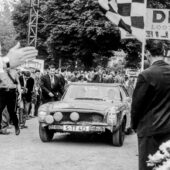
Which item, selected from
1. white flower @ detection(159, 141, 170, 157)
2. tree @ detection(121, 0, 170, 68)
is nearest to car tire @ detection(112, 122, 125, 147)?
white flower @ detection(159, 141, 170, 157)

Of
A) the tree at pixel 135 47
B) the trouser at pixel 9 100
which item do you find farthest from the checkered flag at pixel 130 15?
the tree at pixel 135 47

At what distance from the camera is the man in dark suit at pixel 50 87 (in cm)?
1588

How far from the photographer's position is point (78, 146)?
412 inches

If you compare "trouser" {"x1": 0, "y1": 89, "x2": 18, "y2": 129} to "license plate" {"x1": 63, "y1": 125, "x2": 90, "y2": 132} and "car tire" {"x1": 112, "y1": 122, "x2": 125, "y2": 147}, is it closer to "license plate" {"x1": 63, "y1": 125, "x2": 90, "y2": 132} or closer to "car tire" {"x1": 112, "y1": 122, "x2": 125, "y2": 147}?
"license plate" {"x1": 63, "y1": 125, "x2": 90, "y2": 132}

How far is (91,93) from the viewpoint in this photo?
37.9ft

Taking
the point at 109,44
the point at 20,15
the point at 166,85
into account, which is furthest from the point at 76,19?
A: the point at 166,85

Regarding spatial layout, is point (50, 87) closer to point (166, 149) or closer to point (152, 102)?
point (152, 102)

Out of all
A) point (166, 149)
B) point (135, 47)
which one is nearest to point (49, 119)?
point (166, 149)

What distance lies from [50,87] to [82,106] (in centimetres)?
586

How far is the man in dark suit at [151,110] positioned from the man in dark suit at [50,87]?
10389 millimetres

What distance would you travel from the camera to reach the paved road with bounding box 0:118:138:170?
8.14 meters

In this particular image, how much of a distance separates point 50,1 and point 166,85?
38.2 m

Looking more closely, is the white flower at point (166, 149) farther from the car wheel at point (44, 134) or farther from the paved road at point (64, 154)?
the car wheel at point (44, 134)

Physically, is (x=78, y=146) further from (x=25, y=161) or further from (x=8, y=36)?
(x=8, y=36)
